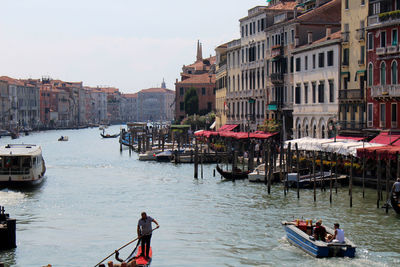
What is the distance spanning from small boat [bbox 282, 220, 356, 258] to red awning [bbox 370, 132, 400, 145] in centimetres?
1029

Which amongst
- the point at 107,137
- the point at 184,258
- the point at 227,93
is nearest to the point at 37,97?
the point at 107,137

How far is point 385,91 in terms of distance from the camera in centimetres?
3117

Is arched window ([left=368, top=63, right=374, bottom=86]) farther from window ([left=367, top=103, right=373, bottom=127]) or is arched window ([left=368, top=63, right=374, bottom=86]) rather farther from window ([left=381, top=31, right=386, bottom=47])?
window ([left=381, top=31, right=386, bottom=47])

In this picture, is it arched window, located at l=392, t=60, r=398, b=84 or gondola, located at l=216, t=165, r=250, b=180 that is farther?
gondola, located at l=216, t=165, r=250, b=180

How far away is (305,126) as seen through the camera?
41.3 m

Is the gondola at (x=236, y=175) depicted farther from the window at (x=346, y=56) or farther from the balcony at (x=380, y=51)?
the balcony at (x=380, y=51)

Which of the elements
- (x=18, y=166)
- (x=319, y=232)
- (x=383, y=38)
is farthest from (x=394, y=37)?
(x=18, y=166)

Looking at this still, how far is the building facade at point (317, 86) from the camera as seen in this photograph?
37.3m

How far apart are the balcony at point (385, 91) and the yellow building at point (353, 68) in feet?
6.94

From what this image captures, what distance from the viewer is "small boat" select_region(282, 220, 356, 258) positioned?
1784 centimetres

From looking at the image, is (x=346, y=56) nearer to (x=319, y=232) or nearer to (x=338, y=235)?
(x=319, y=232)

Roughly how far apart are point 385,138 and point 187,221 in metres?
10.2

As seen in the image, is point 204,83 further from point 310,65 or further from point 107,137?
point 310,65

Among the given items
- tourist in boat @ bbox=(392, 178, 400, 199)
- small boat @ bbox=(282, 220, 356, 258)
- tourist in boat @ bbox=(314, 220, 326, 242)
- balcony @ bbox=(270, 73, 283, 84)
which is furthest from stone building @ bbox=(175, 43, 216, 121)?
tourist in boat @ bbox=(314, 220, 326, 242)
